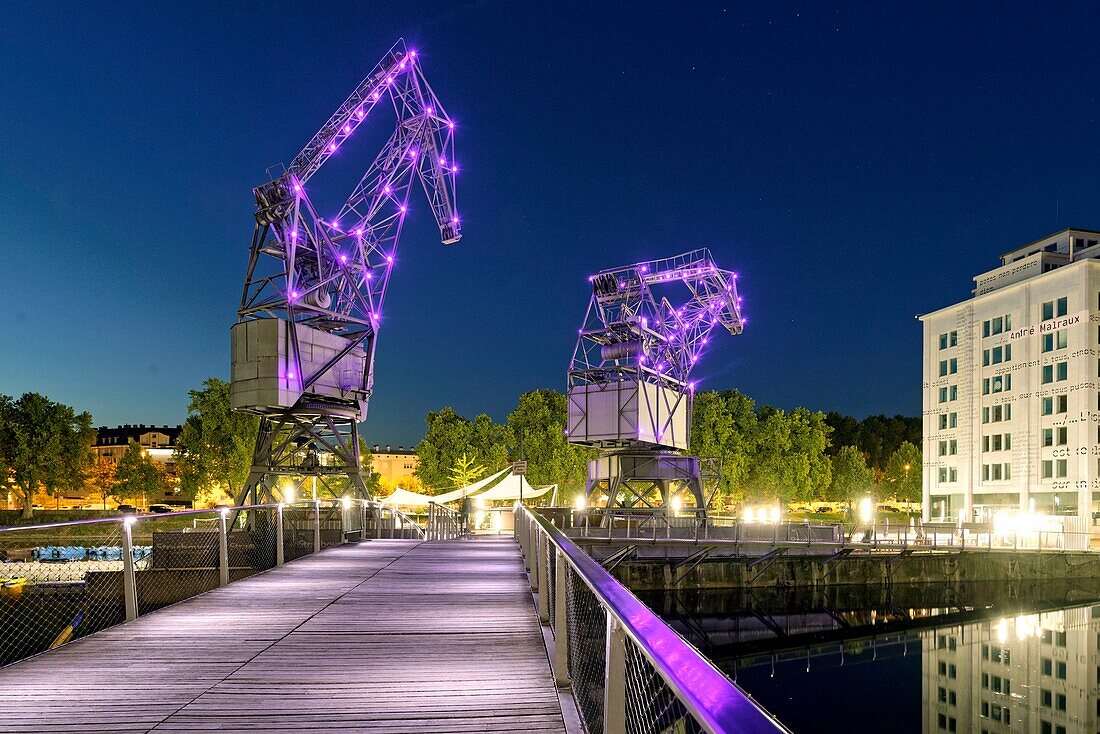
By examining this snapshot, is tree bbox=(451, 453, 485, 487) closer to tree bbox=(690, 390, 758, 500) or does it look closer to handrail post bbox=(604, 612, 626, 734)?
tree bbox=(690, 390, 758, 500)

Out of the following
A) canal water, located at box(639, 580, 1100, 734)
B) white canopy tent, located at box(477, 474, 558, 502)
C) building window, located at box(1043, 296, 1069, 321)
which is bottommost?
canal water, located at box(639, 580, 1100, 734)

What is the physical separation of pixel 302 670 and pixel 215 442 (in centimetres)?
6098

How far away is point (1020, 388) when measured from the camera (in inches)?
2361

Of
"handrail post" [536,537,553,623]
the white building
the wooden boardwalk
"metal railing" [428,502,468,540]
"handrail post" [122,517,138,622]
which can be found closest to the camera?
the wooden boardwalk

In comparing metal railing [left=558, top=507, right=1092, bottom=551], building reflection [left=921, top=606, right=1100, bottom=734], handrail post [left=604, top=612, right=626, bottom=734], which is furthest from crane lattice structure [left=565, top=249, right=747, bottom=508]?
handrail post [left=604, top=612, right=626, bottom=734]

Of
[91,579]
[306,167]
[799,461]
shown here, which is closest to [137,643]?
[91,579]

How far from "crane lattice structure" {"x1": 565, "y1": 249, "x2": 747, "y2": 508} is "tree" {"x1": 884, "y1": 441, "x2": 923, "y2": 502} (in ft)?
183

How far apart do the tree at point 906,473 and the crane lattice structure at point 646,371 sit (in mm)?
55874

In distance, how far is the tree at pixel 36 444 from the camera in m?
74.7

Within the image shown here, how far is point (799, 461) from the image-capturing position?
A: 76.9 meters

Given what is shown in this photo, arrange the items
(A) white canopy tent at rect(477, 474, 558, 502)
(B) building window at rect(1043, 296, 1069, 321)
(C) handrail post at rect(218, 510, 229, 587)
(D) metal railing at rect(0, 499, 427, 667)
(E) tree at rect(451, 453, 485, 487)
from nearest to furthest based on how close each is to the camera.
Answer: (C) handrail post at rect(218, 510, 229, 587), (D) metal railing at rect(0, 499, 427, 667), (A) white canopy tent at rect(477, 474, 558, 502), (B) building window at rect(1043, 296, 1069, 321), (E) tree at rect(451, 453, 485, 487)

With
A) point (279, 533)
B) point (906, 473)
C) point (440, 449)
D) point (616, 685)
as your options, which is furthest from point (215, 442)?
point (906, 473)

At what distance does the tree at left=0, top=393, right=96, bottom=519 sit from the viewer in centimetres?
7469

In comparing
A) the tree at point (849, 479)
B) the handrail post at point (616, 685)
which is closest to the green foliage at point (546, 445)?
the tree at point (849, 479)
